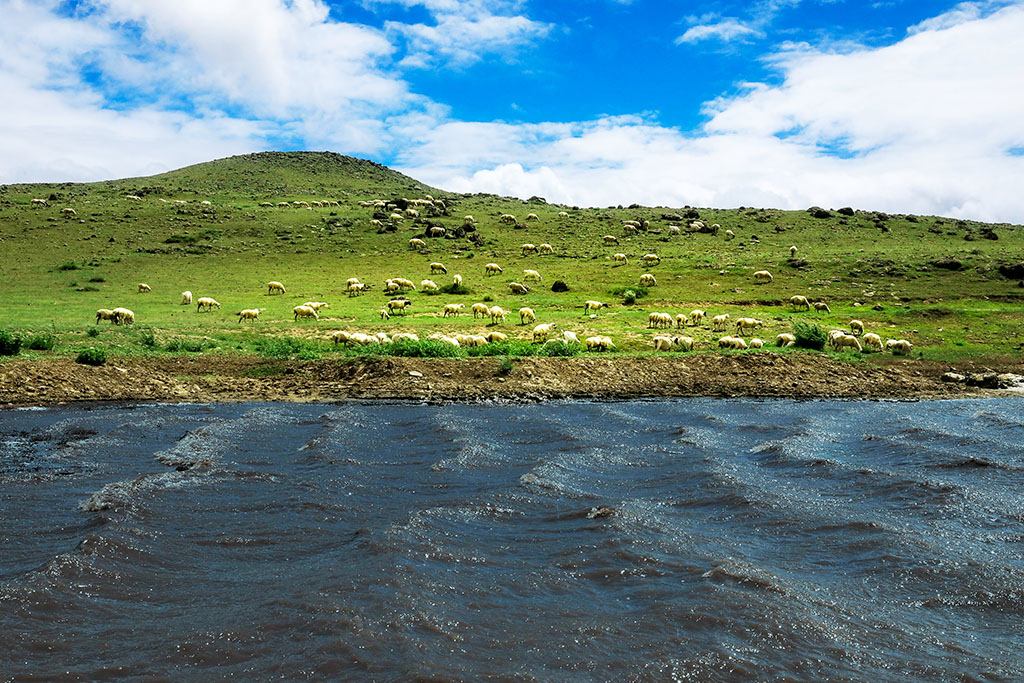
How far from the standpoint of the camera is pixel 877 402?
977 inches

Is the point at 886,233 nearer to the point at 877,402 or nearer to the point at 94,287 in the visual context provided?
the point at 877,402

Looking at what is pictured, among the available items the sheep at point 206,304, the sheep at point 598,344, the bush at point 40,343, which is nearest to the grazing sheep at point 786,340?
the sheep at point 598,344

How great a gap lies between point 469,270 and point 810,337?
28.8 metres

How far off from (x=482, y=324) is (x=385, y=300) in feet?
33.6

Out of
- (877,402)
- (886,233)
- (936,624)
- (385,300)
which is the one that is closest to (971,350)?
(877,402)

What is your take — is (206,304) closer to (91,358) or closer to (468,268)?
(91,358)

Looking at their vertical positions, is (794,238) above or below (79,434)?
above

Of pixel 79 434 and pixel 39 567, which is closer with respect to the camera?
pixel 39 567

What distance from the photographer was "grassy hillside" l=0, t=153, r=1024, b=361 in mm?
34062

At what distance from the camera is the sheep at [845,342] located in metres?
30.7

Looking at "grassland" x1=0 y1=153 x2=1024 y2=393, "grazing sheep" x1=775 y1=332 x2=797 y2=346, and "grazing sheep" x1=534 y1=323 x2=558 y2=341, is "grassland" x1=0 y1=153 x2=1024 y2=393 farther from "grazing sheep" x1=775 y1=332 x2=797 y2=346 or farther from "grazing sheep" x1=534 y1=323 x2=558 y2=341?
"grazing sheep" x1=775 y1=332 x2=797 y2=346

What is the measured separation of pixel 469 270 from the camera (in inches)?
2116

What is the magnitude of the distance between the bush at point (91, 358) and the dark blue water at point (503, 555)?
5761mm

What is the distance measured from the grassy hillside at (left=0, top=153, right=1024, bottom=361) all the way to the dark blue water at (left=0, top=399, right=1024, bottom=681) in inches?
522
